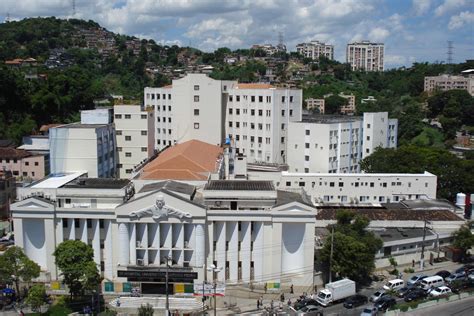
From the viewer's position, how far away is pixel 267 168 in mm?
61094

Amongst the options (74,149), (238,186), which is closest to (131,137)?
(74,149)

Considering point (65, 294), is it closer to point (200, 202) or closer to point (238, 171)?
point (200, 202)

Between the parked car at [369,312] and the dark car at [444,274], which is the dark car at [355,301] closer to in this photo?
the parked car at [369,312]

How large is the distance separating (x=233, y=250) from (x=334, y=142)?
28.9m

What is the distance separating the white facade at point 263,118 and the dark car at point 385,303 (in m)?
32.6

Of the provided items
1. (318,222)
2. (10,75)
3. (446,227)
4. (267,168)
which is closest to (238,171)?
(267,168)

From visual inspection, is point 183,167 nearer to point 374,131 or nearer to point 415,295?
point 415,295

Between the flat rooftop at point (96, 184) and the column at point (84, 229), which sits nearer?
the column at point (84, 229)

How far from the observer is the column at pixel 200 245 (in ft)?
119

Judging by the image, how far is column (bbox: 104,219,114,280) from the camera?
1471 inches

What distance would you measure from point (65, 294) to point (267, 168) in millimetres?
30071

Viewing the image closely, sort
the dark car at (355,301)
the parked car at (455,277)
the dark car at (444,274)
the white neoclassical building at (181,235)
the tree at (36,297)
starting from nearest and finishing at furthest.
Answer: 1. the tree at (36,297)
2. the dark car at (355,301)
3. the white neoclassical building at (181,235)
4. the parked car at (455,277)
5. the dark car at (444,274)

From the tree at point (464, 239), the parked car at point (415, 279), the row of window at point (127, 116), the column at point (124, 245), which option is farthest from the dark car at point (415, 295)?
the row of window at point (127, 116)

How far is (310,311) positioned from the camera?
112 ft
